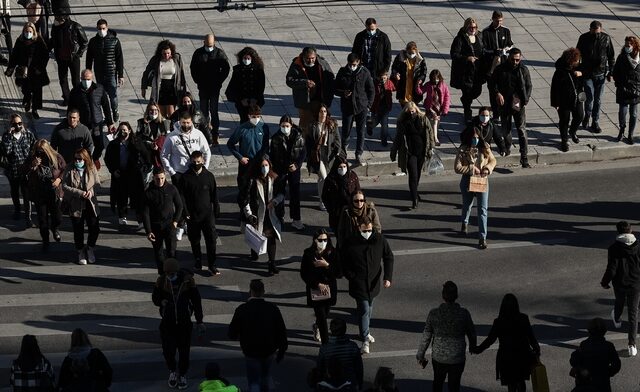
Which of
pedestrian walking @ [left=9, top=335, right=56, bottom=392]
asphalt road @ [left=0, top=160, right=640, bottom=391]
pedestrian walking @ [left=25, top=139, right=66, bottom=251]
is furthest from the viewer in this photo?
pedestrian walking @ [left=25, top=139, right=66, bottom=251]

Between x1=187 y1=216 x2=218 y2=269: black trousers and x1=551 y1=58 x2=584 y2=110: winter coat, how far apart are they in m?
6.77

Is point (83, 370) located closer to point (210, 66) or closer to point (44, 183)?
point (44, 183)

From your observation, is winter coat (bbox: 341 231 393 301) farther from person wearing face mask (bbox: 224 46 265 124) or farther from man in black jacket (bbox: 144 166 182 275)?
person wearing face mask (bbox: 224 46 265 124)

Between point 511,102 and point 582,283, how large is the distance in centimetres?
487

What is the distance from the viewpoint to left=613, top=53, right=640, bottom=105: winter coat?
75.5 feet

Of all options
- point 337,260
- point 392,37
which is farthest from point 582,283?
point 392,37

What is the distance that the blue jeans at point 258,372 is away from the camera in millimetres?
14977

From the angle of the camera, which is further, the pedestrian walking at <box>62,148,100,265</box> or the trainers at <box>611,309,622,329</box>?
the pedestrian walking at <box>62,148,100,265</box>

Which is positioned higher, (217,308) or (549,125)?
(549,125)

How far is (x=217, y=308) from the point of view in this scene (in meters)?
17.7

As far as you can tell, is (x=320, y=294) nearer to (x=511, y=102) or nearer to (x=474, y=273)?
(x=474, y=273)

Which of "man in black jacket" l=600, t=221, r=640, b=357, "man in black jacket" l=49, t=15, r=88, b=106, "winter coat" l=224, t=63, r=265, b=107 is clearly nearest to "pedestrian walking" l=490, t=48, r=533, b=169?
"winter coat" l=224, t=63, r=265, b=107

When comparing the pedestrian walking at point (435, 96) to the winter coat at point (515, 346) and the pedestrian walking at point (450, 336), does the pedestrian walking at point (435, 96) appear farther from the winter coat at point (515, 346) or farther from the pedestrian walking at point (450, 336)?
the winter coat at point (515, 346)

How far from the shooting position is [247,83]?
22500mm
